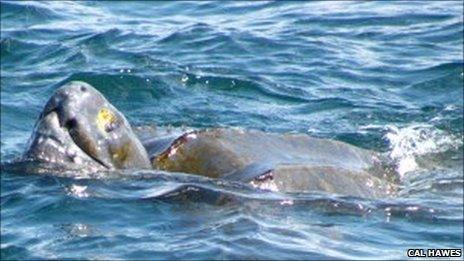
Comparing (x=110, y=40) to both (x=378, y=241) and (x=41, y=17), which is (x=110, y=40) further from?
(x=378, y=241)

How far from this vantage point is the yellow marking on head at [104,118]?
310 inches

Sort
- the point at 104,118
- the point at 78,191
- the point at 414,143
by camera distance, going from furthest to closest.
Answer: the point at 414,143 → the point at 104,118 → the point at 78,191

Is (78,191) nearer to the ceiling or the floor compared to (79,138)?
nearer to the floor

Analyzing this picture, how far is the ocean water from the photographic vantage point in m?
6.90

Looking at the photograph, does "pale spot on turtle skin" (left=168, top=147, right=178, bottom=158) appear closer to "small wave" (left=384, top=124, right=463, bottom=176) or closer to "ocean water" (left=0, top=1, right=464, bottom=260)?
"ocean water" (left=0, top=1, right=464, bottom=260)

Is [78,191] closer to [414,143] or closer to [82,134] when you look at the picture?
[82,134]

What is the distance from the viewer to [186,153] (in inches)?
317

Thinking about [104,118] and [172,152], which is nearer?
[104,118]

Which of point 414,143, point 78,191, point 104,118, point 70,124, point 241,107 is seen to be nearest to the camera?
point 78,191

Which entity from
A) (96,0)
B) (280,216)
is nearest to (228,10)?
(96,0)

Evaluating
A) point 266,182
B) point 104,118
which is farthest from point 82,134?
point 266,182

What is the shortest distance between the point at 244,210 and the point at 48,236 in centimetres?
110

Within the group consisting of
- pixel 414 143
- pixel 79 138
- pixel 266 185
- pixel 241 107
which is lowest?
pixel 414 143

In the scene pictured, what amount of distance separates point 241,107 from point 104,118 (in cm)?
372
